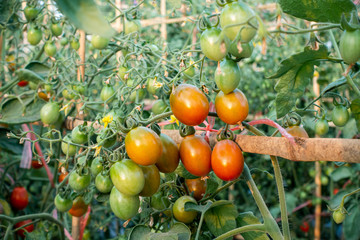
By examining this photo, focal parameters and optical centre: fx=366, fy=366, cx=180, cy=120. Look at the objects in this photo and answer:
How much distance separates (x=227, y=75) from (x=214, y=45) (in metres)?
0.08

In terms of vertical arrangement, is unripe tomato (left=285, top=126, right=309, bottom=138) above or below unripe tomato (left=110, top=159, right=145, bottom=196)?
below

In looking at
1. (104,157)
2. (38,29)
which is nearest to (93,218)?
(38,29)

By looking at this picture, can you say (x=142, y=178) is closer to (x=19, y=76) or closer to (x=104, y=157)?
(x=104, y=157)

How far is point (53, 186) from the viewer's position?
1516 millimetres

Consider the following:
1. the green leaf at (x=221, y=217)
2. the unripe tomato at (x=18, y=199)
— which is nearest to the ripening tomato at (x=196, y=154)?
the green leaf at (x=221, y=217)

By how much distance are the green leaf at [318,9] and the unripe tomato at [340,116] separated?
0.31 metres

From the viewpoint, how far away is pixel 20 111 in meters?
1.30

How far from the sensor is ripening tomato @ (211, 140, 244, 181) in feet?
2.25

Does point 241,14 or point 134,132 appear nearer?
point 241,14

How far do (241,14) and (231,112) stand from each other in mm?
187

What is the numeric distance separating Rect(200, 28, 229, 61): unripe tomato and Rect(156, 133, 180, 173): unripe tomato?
9.1 inches

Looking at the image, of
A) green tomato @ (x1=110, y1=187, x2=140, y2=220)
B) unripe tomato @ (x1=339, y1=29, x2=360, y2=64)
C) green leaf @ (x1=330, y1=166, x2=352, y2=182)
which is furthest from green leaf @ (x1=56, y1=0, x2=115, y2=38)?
green leaf @ (x1=330, y1=166, x2=352, y2=182)

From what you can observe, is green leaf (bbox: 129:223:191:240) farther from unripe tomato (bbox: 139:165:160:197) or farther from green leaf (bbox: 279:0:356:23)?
green leaf (bbox: 279:0:356:23)

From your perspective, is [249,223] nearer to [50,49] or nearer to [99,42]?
[99,42]
